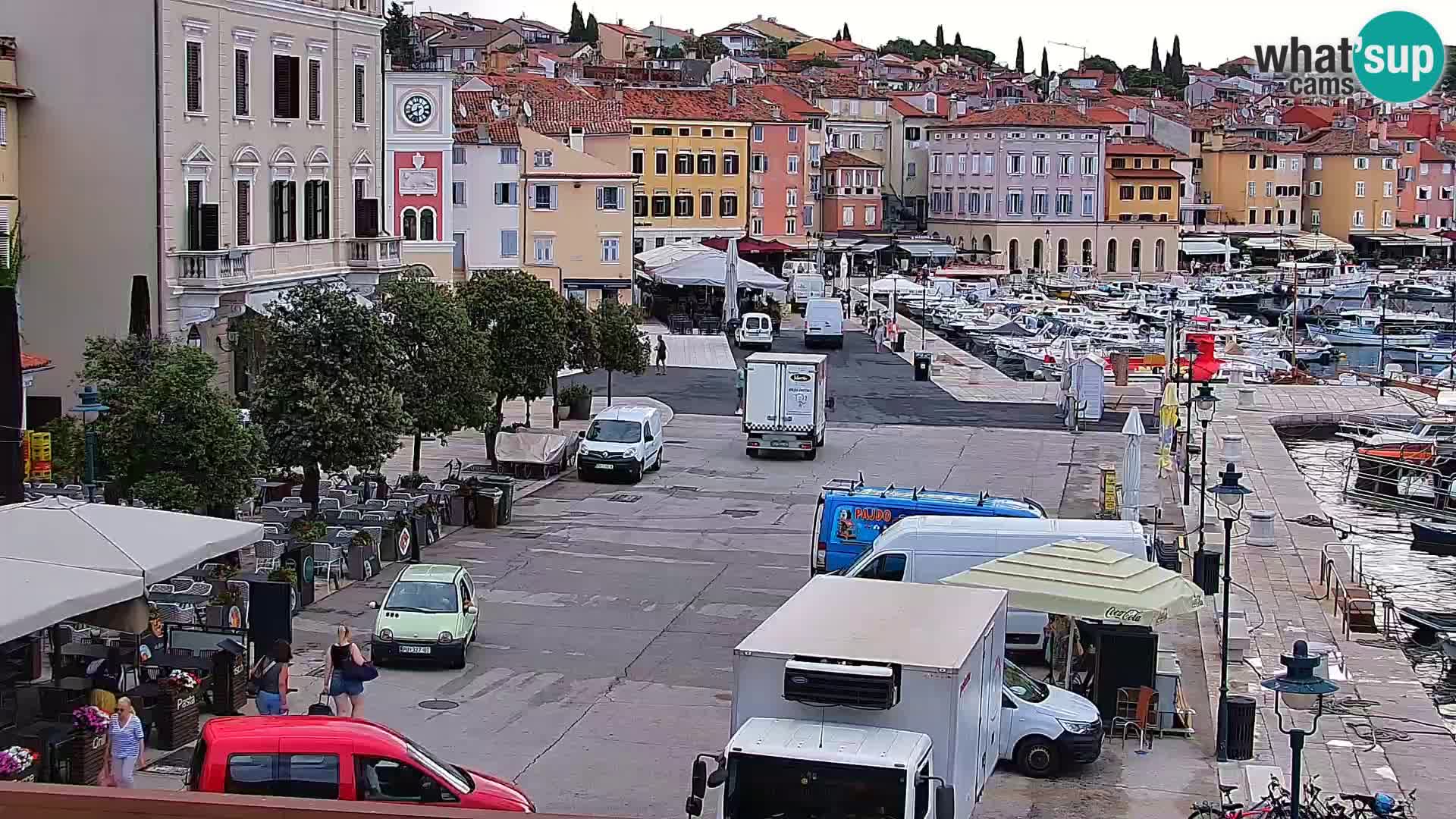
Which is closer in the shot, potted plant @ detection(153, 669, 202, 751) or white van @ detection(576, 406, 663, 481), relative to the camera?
potted plant @ detection(153, 669, 202, 751)

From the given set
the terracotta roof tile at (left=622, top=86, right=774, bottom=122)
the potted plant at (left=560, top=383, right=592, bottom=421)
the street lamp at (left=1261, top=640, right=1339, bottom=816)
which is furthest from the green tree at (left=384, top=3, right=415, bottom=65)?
the street lamp at (left=1261, top=640, right=1339, bottom=816)

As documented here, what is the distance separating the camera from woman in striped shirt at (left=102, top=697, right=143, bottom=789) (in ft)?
53.9

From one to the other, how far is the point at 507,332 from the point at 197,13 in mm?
8726

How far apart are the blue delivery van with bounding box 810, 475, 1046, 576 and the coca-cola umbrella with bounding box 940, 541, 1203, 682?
17.0 ft

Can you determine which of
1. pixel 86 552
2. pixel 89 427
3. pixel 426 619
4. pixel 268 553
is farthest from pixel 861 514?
pixel 86 552

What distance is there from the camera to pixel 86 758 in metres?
16.5

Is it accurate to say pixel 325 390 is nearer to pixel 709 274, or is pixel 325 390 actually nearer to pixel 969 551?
pixel 969 551

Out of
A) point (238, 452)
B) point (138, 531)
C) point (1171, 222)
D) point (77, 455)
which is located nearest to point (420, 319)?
point (77, 455)

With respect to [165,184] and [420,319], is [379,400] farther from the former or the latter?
[165,184]

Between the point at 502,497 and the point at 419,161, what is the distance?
2893 centimetres

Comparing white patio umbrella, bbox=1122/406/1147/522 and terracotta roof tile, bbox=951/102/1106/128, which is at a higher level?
terracotta roof tile, bbox=951/102/1106/128

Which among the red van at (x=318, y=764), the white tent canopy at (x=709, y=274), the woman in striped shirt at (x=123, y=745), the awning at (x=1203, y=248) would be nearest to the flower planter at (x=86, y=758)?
the woman in striped shirt at (x=123, y=745)

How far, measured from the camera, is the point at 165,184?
37.1 m

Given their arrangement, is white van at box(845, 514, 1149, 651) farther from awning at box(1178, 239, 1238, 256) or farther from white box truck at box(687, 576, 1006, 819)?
awning at box(1178, 239, 1238, 256)
